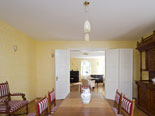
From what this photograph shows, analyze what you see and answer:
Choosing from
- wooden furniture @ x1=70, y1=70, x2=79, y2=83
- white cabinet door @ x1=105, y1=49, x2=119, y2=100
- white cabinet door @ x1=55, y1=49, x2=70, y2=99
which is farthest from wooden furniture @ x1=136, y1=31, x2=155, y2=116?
wooden furniture @ x1=70, y1=70, x2=79, y2=83

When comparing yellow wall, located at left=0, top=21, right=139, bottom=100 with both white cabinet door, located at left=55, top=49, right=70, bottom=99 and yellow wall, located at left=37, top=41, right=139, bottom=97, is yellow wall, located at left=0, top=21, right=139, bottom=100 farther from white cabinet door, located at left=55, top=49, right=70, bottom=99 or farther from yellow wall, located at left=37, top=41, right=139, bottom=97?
white cabinet door, located at left=55, top=49, right=70, bottom=99

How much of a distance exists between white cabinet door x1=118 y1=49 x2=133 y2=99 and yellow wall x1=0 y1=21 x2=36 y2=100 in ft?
11.3

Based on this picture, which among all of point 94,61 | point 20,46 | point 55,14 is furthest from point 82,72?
point 55,14

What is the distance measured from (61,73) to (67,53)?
88 cm

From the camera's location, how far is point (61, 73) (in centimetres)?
429

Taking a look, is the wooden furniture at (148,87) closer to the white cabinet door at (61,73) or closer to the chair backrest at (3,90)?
the white cabinet door at (61,73)

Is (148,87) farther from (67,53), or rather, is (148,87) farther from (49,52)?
(49,52)

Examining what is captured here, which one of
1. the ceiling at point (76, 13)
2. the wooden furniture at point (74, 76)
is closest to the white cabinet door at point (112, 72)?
the ceiling at point (76, 13)

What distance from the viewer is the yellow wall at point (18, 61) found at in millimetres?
2758

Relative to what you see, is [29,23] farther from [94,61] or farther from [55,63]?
[94,61]

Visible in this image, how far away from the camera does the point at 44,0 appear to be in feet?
5.84

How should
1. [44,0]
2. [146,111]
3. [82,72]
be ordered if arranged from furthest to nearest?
[82,72]
[146,111]
[44,0]

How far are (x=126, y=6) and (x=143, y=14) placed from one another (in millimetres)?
586

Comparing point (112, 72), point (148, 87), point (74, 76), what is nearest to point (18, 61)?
point (112, 72)
